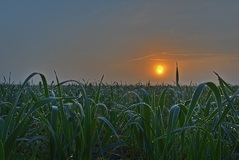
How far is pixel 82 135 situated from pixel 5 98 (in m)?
2.37

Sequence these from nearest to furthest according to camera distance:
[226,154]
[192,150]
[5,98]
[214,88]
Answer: [214,88] < [192,150] < [226,154] < [5,98]

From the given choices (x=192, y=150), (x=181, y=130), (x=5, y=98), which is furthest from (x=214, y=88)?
(x=5, y=98)

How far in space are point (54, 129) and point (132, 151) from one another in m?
0.58

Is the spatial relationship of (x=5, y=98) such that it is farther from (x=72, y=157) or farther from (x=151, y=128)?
(x=151, y=128)

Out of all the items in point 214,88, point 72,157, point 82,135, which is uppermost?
point 214,88

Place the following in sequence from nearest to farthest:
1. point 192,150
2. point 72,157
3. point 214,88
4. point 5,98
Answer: point 214,88 < point 192,150 < point 72,157 < point 5,98

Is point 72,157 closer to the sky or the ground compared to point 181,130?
closer to the ground

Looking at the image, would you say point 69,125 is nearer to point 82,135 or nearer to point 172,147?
point 82,135

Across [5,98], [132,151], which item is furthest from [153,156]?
[5,98]

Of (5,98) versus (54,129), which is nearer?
(54,129)

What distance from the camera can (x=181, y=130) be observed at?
1745 millimetres

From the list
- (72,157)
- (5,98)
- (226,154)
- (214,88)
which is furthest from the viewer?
(5,98)

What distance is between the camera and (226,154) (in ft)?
6.97

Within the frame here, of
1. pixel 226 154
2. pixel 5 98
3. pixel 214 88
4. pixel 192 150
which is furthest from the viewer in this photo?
pixel 5 98
